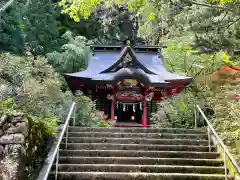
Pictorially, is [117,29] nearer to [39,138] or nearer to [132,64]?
[132,64]

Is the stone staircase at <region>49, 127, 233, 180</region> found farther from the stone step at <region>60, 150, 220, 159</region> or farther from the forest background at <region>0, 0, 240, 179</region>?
the forest background at <region>0, 0, 240, 179</region>

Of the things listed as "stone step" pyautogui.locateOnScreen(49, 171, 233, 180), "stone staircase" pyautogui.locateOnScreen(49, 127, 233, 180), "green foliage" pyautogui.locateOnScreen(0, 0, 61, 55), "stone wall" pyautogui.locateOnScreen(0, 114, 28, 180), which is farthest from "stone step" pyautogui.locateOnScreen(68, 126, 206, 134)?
"green foliage" pyautogui.locateOnScreen(0, 0, 61, 55)

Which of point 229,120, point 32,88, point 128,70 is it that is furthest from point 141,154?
point 128,70

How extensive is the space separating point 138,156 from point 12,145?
2854 mm

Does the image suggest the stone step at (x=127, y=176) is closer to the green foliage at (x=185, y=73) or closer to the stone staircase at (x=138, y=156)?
the stone staircase at (x=138, y=156)

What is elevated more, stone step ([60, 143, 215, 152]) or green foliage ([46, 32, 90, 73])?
green foliage ([46, 32, 90, 73])

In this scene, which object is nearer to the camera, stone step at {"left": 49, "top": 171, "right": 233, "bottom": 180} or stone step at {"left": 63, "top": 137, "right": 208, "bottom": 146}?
stone step at {"left": 49, "top": 171, "right": 233, "bottom": 180}

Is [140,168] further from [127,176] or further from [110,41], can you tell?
[110,41]

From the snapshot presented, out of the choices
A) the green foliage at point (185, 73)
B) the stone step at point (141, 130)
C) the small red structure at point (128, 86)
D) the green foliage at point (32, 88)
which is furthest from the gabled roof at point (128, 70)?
the stone step at point (141, 130)

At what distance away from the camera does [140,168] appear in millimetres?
6422

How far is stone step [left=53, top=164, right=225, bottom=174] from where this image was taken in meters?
6.37

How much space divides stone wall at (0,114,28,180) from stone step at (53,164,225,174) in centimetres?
121

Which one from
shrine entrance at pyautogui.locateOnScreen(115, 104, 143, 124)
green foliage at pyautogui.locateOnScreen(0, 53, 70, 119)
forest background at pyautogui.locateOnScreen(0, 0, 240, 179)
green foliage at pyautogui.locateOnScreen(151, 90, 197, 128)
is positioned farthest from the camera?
shrine entrance at pyautogui.locateOnScreen(115, 104, 143, 124)

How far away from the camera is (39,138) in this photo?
665 cm
